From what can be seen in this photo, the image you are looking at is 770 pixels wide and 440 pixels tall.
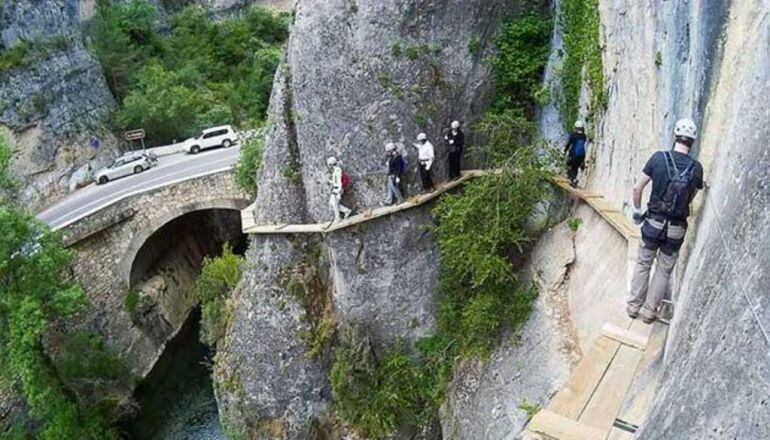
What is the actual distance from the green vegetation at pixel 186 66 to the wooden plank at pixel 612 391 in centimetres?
2447

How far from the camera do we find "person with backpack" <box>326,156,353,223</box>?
46.1 ft

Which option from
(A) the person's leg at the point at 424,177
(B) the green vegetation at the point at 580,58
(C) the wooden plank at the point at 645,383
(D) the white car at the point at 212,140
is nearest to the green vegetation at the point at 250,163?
(D) the white car at the point at 212,140

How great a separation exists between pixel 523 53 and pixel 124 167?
1881cm

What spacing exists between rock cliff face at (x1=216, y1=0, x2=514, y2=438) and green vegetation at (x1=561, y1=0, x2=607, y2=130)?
5.47ft

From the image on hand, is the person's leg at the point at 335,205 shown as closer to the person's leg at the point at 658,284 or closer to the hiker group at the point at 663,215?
the hiker group at the point at 663,215

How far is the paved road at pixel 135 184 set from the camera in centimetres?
2408

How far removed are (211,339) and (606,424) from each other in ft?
46.2

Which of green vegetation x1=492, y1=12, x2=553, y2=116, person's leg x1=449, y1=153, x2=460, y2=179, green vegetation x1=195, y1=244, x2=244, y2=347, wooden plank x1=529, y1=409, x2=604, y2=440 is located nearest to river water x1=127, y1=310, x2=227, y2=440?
green vegetation x1=195, y1=244, x2=244, y2=347

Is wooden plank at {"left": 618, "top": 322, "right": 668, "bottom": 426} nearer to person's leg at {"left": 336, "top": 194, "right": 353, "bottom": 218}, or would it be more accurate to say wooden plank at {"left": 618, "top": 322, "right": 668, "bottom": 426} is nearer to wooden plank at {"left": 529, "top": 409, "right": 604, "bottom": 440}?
wooden plank at {"left": 529, "top": 409, "right": 604, "bottom": 440}

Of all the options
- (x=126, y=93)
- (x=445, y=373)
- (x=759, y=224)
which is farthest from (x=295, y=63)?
(x=126, y=93)

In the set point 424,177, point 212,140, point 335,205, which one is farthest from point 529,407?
point 212,140

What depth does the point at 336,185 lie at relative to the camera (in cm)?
1410

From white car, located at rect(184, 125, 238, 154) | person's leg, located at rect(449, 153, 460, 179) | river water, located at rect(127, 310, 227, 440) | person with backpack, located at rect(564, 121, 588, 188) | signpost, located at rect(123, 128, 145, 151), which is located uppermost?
person with backpack, located at rect(564, 121, 588, 188)

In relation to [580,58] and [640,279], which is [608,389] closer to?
[640,279]
